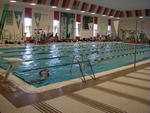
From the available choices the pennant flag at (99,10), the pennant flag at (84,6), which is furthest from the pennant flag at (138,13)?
the pennant flag at (84,6)

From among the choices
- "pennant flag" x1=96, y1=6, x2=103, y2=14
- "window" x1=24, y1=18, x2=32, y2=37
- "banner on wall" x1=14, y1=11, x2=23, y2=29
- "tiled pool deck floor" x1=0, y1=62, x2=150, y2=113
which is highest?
"pennant flag" x1=96, y1=6, x2=103, y2=14

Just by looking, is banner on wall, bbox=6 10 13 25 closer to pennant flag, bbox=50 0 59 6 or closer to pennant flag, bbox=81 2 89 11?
pennant flag, bbox=50 0 59 6

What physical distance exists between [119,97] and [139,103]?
420 mm

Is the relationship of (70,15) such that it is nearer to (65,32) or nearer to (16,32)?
(65,32)

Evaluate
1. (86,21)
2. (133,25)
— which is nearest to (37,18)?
(86,21)

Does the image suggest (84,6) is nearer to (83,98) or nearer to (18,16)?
(18,16)

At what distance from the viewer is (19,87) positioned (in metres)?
4.00

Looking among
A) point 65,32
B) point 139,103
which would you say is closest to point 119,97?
point 139,103

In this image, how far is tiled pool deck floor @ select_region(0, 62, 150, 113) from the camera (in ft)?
9.63

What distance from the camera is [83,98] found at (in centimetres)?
345

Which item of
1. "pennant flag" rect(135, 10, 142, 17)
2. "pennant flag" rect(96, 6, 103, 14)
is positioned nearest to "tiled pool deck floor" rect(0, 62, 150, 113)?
"pennant flag" rect(96, 6, 103, 14)

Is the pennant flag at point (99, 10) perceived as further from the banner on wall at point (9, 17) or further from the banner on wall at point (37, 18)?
the banner on wall at point (9, 17)

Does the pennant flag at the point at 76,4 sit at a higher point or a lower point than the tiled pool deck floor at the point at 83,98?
higher

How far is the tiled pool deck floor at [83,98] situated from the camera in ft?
9.63
